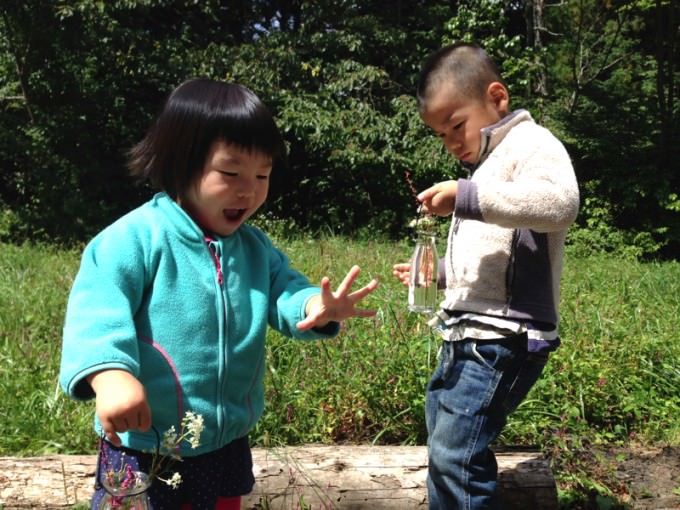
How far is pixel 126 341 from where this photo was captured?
4.66 ft

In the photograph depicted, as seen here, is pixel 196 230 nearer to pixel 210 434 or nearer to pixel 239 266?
pixel 239 266

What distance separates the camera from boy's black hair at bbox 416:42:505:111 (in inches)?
81.8

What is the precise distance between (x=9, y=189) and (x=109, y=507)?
13.0m

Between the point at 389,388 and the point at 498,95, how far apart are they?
5.44 feet

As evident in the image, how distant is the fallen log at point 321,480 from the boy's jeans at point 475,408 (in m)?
0.56

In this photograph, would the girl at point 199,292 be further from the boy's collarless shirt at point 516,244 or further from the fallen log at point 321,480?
the fallen log at point 321,480

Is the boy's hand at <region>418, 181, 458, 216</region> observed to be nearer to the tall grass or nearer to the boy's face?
the boy's face

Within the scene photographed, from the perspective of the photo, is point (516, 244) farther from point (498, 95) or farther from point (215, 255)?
point (215, 255)

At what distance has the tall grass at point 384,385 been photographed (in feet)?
10.4

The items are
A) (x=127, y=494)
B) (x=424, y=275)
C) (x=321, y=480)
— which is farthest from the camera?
(x=321, y=480)

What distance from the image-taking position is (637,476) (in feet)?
10.4

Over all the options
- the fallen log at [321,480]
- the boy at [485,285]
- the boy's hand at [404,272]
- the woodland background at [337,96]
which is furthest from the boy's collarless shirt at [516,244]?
the woodland background at [337,96]

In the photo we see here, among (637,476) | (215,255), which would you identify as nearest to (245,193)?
(215,255)

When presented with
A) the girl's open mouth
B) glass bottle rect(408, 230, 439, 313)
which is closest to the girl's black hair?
the girl's open mouth
